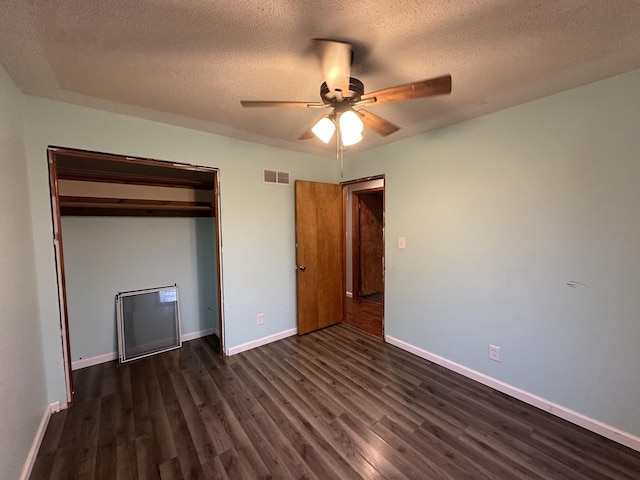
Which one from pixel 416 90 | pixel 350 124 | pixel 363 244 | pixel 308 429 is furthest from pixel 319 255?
pixel 416 90

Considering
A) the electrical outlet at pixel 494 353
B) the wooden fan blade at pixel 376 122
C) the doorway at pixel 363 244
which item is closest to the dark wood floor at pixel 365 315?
the doorway at pixel 363 244

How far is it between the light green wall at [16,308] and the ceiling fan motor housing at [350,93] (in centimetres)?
178

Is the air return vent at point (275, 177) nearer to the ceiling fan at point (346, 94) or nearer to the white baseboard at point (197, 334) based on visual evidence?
the ceiling fan at point (346, 94)

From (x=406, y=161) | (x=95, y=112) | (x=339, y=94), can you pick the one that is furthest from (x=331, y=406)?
(x=95, y=112)

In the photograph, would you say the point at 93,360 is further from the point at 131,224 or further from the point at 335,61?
the point at 335,61

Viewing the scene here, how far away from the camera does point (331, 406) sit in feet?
6.84

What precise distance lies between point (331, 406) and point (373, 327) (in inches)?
66.3

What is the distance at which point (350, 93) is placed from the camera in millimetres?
1453

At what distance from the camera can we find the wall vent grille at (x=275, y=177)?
10.0 ft

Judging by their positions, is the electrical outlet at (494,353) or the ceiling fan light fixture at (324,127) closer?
the ceiling fan light fixture at (324,127)

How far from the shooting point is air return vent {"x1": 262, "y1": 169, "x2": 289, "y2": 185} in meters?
3.06

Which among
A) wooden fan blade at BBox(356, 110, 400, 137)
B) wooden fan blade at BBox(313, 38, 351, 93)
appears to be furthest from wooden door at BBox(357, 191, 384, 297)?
wooden fan blade at BBox(313, 38, 351, 93)

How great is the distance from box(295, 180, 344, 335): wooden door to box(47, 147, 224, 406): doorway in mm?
988

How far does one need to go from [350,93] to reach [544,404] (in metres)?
2.62
